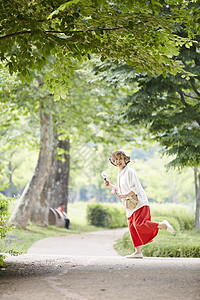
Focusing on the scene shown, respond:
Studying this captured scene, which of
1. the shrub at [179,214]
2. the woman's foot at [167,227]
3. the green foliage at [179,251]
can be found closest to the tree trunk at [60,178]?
the shrub at [179,214]

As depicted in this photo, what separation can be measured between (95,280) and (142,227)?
8.55 ft

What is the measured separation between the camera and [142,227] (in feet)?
24.1

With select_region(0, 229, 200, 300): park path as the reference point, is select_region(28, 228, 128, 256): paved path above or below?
below

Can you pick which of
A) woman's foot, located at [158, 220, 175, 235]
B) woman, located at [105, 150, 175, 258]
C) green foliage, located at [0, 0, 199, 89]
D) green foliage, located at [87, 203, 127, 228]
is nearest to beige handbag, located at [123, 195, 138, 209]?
woman, located at [105, 150, 175, 258]

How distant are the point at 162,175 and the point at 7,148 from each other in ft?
97.4

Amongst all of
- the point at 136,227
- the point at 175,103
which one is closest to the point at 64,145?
the point at 175,103

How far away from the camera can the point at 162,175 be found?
4894 centimetres

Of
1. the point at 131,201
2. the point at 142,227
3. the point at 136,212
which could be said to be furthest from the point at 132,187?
the point at 142,227

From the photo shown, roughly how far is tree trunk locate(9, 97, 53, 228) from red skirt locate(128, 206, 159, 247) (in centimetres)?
954

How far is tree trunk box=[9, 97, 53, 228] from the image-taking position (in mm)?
16328

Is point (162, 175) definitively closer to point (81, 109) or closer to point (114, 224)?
point (114, 224)

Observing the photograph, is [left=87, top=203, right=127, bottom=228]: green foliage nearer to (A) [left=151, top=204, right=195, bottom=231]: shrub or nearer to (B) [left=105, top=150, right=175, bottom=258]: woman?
(A) [left=151, top=204, right=195, bottom=231]: shrub

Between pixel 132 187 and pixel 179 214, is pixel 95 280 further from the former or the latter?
pixel 179 214

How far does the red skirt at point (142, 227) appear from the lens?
7.34 m
